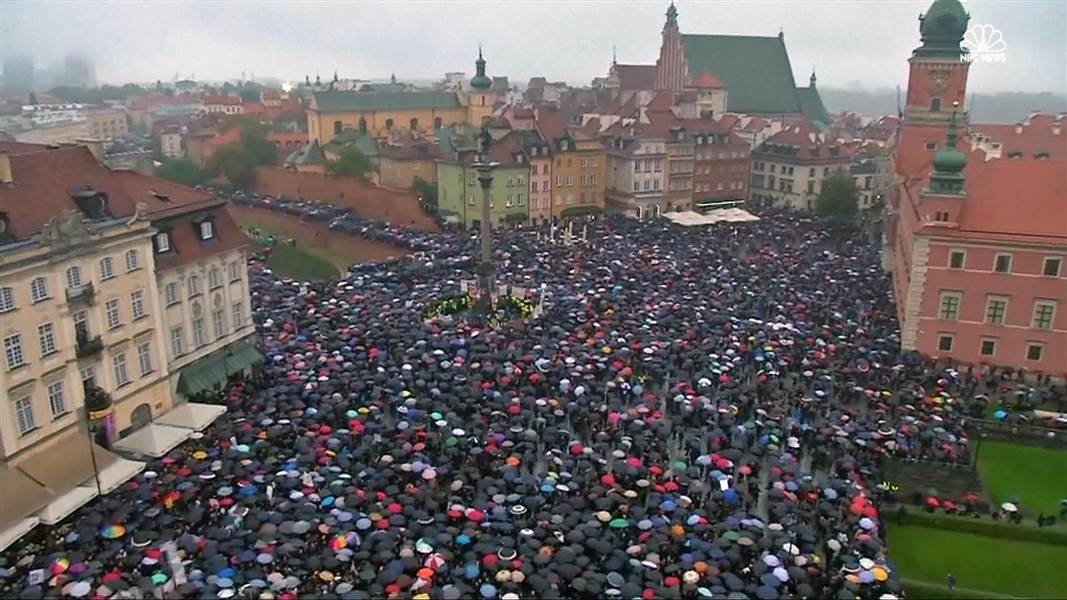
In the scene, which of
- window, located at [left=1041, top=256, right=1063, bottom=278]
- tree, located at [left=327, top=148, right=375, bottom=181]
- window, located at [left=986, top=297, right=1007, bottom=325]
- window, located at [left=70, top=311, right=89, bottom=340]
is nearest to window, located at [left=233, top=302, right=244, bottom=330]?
window, located at [left=70, top=311, right=89, bottom=340]

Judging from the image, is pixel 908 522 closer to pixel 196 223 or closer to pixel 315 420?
pixel 315 420

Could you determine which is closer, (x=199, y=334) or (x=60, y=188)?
(x=60, y=188)

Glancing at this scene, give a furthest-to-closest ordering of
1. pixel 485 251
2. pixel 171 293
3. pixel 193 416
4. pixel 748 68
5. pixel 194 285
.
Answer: pixel 748 68 < pixel 485 251 < pixel 194 285 < pixel 171 293 < pixel 193 416

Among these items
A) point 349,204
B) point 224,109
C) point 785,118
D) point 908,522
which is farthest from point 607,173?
point 224,109

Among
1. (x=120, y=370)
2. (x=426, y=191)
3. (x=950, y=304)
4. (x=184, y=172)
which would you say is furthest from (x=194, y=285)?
(x=184, y=172)

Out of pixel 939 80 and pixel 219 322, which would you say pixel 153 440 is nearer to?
pixel 219 322

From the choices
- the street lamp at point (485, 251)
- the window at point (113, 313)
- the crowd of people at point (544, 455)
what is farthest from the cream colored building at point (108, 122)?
the window at point (113, 313)

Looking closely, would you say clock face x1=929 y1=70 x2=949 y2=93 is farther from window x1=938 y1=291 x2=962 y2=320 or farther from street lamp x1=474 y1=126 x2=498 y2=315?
street lamp x1=474 y1=126 x2=498 y2=315
